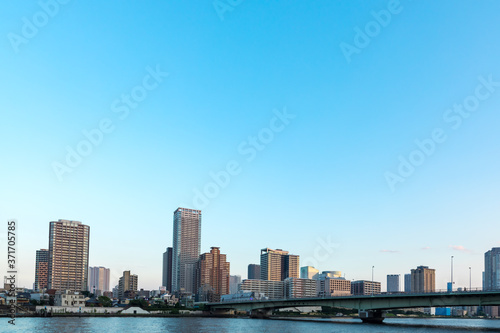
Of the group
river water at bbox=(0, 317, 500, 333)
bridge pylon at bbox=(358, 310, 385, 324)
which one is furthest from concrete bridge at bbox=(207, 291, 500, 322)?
river water at bbox=(0, 317, 500, 333)

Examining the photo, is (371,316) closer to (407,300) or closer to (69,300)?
(407,300)

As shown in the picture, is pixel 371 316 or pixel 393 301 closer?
pixel 393 301

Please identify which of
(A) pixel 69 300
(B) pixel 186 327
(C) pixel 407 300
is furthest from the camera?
(A) pixel 69 300

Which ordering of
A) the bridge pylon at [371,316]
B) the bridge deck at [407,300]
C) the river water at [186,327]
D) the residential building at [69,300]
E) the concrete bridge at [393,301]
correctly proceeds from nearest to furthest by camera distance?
1. the river water at [186,327]
2. the bridge deck at [407,300]
3. the concrete bridge at [393,301]
4. the bridge pylon at [371,316]
5. the residential building at [69,300]

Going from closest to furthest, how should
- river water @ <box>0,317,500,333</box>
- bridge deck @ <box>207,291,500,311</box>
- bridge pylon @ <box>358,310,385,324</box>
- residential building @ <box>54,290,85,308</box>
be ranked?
river water @ <box>0,317,500,333</box>
bridge deck @ <box>207,291,500,311</box>
bridge pylon @ <box>358,310,385,324</box>
residential building @ <box>54,290,85,308</box>

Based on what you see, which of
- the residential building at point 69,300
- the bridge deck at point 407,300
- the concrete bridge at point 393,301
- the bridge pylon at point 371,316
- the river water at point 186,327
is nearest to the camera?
the river water at point 186,327

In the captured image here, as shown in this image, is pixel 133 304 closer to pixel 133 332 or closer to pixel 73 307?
pixel 73 307

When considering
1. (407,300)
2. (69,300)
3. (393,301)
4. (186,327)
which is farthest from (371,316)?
(69,300)

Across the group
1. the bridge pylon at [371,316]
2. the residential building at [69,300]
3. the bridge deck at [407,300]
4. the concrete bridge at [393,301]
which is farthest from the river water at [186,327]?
the residential building at [69,300]

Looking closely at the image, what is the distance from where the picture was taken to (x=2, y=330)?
78.1m

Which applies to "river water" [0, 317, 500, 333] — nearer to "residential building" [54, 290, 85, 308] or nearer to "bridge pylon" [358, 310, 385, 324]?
"bridge pylon" [358, 310, 385, 324]

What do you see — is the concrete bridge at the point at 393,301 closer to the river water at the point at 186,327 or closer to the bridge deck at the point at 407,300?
the bridge deck at the point at 407,300

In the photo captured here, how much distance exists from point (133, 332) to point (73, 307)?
63.2 metres

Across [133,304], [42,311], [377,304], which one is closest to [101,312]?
[42,311]
